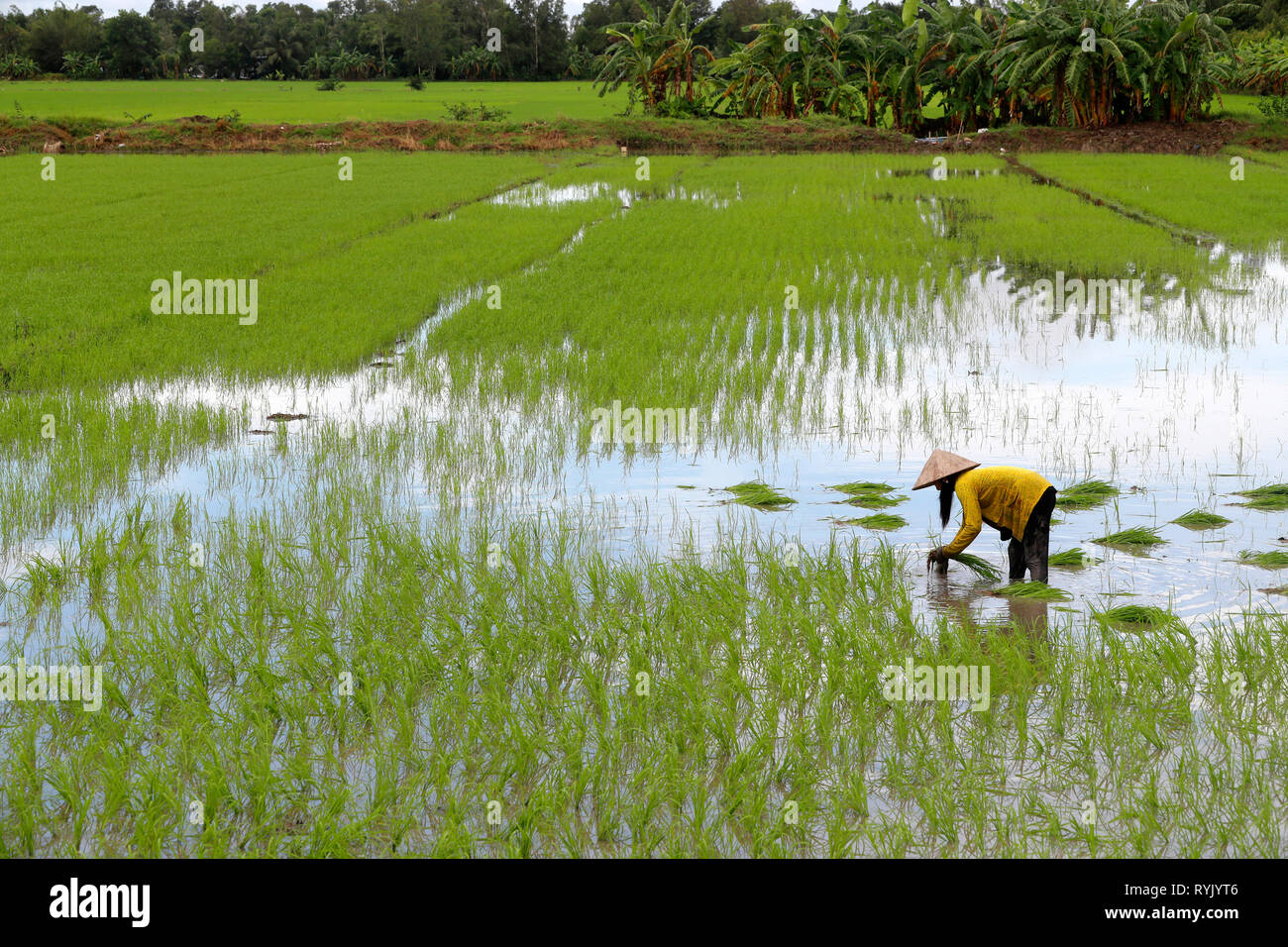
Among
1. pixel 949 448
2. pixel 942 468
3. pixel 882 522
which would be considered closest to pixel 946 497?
pixel 942 468

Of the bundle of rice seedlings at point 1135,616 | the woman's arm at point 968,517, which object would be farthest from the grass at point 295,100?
the bundle of rice seedlings at point 1135,616

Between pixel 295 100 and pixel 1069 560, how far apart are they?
4237cm

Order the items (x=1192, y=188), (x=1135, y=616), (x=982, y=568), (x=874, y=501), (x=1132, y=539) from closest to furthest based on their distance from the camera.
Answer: (x=1135, y=616) → (x=982, y=568) → (x=1132, y=539) → (x=874, y=501) → (x=1192, y=188)

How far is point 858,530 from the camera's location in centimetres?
448

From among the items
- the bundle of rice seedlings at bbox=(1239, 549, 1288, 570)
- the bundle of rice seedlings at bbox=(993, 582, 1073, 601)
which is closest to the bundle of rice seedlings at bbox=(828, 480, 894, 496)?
the bundle of rice seedlings at bbox=(993, 582, 1073, 601)

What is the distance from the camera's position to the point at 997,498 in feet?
12.3

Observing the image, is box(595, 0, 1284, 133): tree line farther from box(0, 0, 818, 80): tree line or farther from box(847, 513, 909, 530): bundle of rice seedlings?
box(847, 513, 909, 530): bundle of rice seedlings

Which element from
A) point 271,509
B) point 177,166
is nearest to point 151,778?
point 271,509

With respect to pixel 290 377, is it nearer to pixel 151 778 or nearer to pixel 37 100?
pixel 151 778

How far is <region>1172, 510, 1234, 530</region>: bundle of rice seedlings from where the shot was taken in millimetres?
4422

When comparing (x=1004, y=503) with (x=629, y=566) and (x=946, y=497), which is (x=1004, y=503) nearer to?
(x=946, y=497)

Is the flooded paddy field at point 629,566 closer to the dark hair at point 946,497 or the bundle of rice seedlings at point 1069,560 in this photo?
the bundle of rice seedlings at point 1069,560
